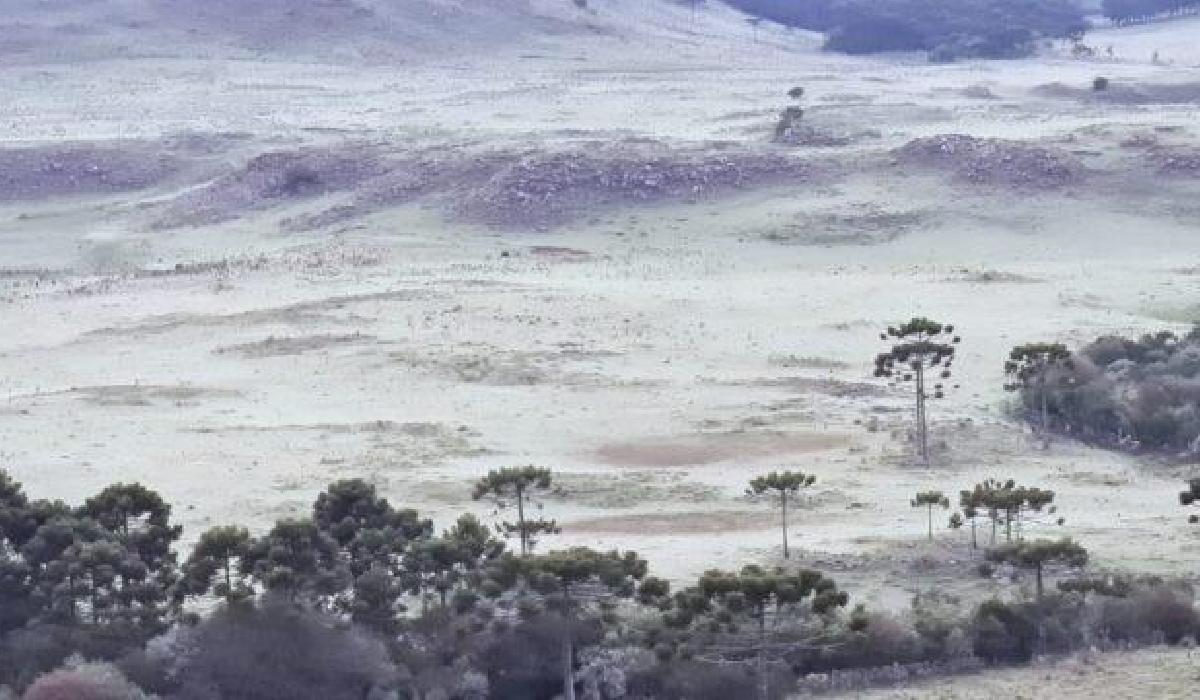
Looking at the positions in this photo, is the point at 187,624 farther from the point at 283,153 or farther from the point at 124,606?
the point at 283,153

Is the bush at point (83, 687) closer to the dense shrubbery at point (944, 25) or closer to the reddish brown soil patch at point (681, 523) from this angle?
the reddish brown soil patch at point (681, 523)

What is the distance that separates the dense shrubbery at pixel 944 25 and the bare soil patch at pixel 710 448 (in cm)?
10003

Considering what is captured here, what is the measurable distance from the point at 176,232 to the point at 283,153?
9.00m

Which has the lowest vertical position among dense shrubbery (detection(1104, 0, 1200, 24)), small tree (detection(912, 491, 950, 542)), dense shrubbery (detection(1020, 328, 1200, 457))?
small tree (detection(912, 491, 950, 542))

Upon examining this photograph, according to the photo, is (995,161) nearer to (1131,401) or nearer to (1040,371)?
(1040,371)

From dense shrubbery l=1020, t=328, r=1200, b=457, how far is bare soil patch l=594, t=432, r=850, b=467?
468 centimetres

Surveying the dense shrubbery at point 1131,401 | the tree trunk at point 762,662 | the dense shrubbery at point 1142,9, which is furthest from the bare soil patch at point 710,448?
the dense shrubbery at point 1142,9

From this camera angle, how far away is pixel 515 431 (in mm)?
42281

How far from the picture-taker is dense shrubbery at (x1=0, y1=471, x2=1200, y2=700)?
1003 inches

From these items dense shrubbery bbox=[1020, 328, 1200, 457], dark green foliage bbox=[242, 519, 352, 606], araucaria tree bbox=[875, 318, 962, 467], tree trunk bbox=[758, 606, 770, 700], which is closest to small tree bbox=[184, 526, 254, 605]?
dark green foliage bbox=[242, 519, 352, 606]

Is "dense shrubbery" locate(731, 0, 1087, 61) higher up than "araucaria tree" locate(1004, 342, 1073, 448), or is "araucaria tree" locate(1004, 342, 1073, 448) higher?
"dense shrubbery" locate(731, 0, 1087, 61)

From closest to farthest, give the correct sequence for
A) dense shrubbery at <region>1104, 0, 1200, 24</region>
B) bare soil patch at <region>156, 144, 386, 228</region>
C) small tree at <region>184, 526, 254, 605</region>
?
small tree at <region>184, 526, 254, 605</region> → bare soil patch at <region>156, 144, 386, 228</region> → dense shrubbery at <region>1104, 0, 1200, 24</region>

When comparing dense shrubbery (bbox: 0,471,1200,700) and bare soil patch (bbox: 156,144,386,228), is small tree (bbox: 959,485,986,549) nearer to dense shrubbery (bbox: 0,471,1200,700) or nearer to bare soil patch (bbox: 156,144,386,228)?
dense shrubbery (bbox: 0,471,1200,700)

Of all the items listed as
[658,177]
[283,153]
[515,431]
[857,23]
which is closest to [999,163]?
[658,177]
